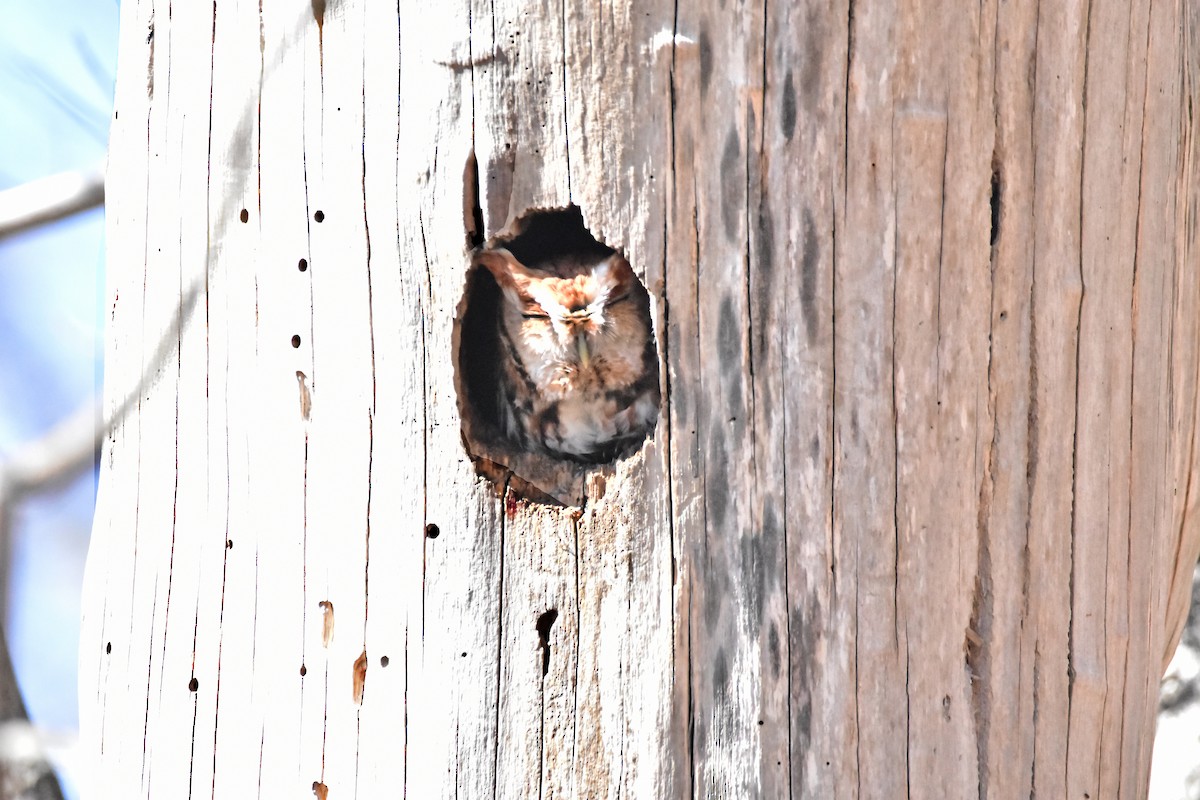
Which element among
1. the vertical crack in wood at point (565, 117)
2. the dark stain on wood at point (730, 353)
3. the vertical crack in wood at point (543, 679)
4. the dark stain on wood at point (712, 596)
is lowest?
the vertical crack in wood at point (543, 679)

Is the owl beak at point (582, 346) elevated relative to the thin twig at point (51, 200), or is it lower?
lower

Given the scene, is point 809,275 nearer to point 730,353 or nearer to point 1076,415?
point 730,353

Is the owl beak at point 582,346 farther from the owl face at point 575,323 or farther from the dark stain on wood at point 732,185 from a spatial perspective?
the dark stain on wood at point 732,185

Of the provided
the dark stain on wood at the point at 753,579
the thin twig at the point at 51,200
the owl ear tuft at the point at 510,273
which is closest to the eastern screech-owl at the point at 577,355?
the owl ear tuft at the point at 510,273

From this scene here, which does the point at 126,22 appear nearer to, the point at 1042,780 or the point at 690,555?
the point at 690,555

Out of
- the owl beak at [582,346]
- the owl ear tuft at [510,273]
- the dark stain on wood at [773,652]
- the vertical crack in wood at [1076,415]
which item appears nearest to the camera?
the dark stain on wood at [773,652]

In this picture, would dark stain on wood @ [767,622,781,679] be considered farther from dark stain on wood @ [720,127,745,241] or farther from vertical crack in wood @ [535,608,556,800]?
dark stain on wood @ [720,127,745,241]

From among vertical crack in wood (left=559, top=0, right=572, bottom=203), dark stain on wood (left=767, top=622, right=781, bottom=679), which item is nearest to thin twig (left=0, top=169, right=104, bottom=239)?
vertical crack in wood (left=559, top=0, right=572, bottom=203)
